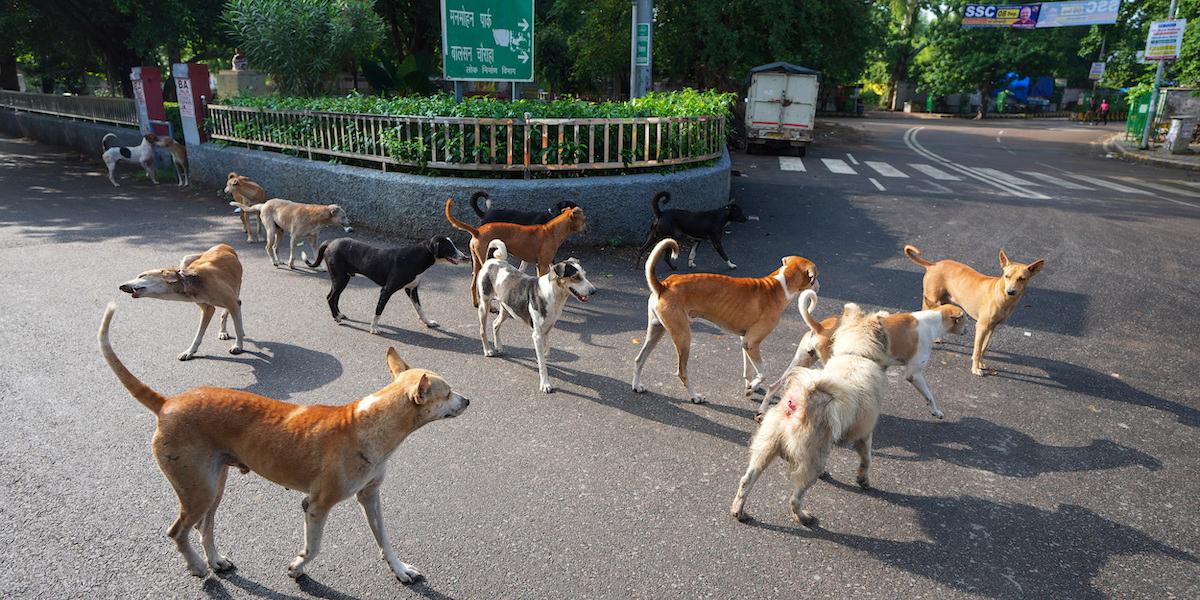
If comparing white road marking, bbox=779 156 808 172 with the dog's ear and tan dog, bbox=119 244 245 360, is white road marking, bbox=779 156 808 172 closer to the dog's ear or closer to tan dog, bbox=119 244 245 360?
tan dog, bbox=119 244 245 360

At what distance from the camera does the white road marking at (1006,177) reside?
17250 mm

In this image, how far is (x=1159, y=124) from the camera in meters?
26.8

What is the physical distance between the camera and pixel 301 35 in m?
15.7

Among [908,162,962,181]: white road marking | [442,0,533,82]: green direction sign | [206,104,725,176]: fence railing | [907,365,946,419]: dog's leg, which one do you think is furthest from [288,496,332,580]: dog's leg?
[908,162,962,181]: white road marking

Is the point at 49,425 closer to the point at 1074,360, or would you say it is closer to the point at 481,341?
the point at 481,341

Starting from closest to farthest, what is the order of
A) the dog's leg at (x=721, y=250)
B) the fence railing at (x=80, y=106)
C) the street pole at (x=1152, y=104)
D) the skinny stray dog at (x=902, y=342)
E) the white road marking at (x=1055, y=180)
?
the skinny stray dog at (x=902, y=342) → the dog's leg at (x=721, y=250) → the white road marking at (x=1055, y=180) → the fence railing at (x=80, y=106) → the street pole at (x=1152, y=104)

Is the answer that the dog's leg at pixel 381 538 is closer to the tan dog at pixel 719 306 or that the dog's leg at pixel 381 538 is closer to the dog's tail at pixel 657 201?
the tan dog at pixel 719 306

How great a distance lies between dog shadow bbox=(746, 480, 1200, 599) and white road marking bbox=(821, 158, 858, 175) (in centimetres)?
1552

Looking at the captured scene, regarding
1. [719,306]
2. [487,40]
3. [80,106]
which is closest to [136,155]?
[487,40]

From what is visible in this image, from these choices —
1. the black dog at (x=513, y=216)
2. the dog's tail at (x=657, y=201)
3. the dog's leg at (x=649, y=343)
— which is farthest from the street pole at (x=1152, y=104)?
the dog's leg at (x=649, y=343)

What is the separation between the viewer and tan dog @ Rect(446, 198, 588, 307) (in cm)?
805

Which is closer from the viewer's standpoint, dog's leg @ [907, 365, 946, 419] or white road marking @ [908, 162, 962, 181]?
dog's leg @ [907, 365, 946, 419]

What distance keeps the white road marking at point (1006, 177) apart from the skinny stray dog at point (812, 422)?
52.8 feet

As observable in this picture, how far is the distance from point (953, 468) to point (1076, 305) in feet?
16.6
